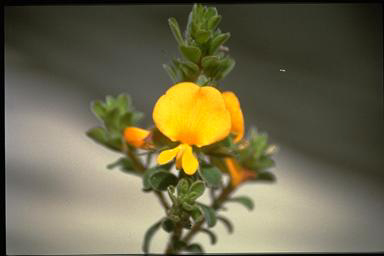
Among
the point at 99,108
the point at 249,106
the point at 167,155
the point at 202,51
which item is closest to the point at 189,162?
→ the point at 167,155

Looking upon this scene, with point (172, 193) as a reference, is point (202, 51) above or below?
above

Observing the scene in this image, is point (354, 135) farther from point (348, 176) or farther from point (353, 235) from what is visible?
point (353, 235)

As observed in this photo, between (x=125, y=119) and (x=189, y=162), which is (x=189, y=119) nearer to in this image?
(x=189, y=162)

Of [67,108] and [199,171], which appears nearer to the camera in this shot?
[199,171]

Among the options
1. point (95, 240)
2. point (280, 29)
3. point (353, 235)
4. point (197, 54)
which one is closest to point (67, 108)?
point (95, 240)

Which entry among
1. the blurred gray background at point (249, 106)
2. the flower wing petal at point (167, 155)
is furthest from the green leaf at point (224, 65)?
the blurred gray background at point (249, 106)

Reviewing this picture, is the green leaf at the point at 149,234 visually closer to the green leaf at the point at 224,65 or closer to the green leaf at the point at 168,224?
the green leaf at the point at 168,224
